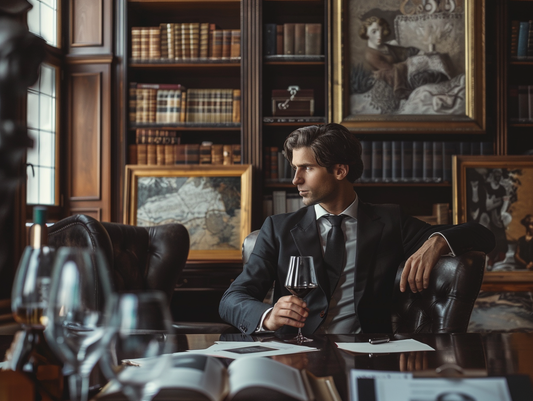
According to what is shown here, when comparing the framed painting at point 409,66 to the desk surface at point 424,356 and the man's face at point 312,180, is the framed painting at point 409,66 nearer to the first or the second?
the man's face at point 312,180

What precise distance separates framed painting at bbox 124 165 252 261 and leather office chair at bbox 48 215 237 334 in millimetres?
828

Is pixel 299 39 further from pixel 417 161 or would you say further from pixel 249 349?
pixel 249 349

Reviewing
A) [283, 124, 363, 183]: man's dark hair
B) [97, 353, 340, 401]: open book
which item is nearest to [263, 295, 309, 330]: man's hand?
[97, 353, 340, 401]: open book

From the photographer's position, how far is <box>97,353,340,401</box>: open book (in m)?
0.70

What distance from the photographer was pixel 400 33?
11.8 feet

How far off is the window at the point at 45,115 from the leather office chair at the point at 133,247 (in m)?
1.19

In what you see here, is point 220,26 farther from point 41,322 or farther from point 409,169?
point 41,322

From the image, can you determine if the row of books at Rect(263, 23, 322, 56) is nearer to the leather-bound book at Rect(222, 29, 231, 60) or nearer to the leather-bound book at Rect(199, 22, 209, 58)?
the leather-bound book at Rect(222, 29, 231, 60)

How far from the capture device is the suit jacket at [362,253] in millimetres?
1755

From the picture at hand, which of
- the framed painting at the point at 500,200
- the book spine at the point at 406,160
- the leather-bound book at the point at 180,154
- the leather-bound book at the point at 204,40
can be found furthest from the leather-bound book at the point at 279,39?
the framed painting at the point at 500,200

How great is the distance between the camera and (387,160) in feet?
11.6

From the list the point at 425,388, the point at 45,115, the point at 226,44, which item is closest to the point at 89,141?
the point at 45,115

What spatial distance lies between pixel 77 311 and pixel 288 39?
3.21 m

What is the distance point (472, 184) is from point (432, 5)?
1.26 meters
